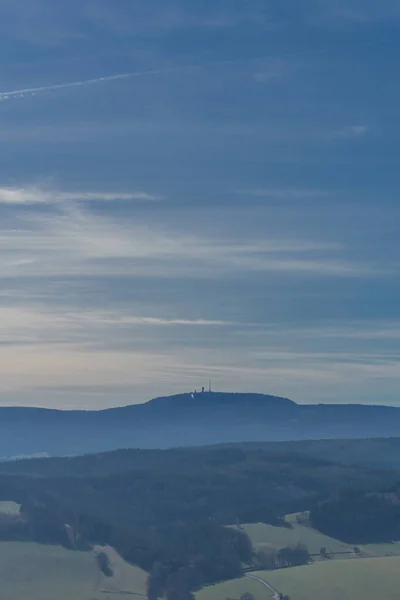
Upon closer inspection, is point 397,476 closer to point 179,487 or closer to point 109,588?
point 179,487


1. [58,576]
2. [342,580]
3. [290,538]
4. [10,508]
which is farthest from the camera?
[10,508]

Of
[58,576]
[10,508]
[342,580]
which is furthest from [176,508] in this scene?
[342,580]

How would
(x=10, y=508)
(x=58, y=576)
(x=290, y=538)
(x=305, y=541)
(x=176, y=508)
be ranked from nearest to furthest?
(x=58, y=576) → (x=305, y=541) → (x=290, y=538) → (x=10, y=508) → (x=176, y=508)

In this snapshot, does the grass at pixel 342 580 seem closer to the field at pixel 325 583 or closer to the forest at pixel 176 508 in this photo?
the field at pixel 325 583

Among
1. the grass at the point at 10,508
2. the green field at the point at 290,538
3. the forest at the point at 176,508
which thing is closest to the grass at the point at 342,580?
the forest at the point at 176,508

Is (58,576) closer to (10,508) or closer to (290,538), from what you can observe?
(290,538)

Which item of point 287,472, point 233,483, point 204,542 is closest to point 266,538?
point 204,542
